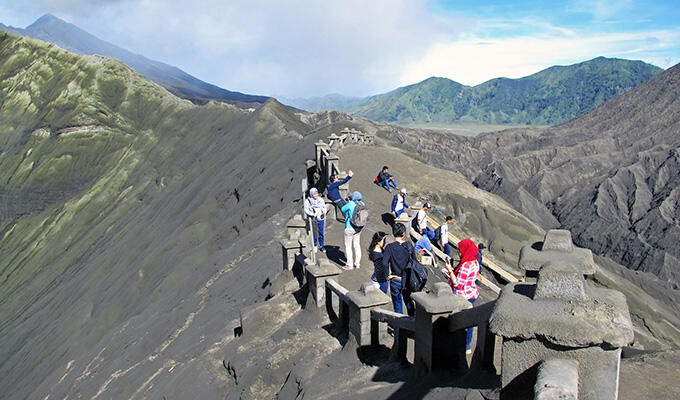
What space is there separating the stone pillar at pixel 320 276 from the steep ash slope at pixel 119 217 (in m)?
2.89

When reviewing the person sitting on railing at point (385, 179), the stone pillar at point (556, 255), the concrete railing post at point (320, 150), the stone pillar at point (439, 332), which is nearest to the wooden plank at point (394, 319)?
the stone pillar at point (439, 332)

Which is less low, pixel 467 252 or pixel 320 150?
pixel 320 150

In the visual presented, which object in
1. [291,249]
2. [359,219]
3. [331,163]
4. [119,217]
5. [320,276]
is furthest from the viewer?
[119,217]

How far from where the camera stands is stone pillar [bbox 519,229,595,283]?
3.89m

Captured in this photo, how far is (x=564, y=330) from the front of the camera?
344 cm

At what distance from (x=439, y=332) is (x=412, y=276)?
1721 millimetres

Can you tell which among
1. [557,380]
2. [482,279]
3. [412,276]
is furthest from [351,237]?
[557,380]

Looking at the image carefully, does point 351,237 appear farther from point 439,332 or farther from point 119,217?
point 119,217

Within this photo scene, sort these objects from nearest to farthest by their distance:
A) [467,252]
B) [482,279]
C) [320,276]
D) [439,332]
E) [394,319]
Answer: [439,332] → [394,319] → [467,252] → [320,276] → [482,279]

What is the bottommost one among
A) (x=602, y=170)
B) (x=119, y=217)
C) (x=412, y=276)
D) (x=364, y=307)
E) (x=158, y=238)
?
(x=119, y=217)

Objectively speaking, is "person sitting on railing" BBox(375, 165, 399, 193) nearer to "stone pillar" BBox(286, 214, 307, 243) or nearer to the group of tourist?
the group of tourist

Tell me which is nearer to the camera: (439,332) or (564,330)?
(564,330)

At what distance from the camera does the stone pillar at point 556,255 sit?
3889 mm

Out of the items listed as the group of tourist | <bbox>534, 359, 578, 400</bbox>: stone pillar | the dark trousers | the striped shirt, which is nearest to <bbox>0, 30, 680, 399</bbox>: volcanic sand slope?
the dark trousers
